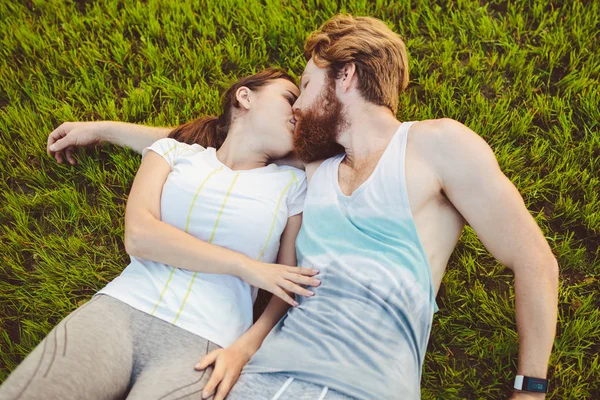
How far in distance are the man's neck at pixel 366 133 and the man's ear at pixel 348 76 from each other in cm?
12

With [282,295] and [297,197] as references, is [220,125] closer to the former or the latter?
[297,197]

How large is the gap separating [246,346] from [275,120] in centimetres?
127

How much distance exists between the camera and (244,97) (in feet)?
9.71

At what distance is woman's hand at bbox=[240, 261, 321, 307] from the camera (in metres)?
2.32

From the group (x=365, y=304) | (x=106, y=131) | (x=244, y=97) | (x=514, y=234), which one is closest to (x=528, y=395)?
(x=514, y=234)

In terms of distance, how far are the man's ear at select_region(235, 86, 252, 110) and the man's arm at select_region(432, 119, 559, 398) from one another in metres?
1.23

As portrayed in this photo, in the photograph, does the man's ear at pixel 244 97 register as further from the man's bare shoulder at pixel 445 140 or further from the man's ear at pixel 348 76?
the man's bare shoulder at pixel 445 140

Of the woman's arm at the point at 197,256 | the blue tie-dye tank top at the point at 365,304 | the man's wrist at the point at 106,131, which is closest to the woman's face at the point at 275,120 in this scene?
the blue tie-dye tank top at the point at 365,304

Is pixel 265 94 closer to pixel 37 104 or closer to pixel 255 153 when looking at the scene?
pixel 255 153

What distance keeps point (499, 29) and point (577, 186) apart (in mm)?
1269

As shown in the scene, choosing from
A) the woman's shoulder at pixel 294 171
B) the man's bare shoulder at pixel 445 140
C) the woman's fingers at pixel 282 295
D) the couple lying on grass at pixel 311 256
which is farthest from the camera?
the woman's shoulder at pixel 294 171

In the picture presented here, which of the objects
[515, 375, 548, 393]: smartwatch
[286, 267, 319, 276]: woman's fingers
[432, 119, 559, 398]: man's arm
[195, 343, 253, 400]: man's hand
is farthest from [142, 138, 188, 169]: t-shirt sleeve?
[515, 375, 548, 393]: smartwatch

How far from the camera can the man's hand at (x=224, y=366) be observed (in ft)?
7.14

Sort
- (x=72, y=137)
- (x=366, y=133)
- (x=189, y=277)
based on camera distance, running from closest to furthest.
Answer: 1. (x=189, y=277)
2. (x=366, y=133)
3. (x=72, y=137)
